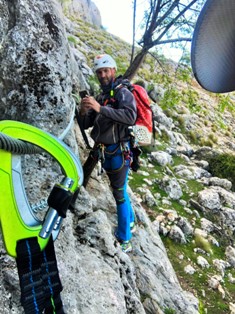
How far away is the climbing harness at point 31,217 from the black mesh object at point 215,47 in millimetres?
1014

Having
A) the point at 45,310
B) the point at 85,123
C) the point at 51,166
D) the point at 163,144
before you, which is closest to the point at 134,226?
the point at 85,123

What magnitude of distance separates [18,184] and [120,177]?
11.5ft

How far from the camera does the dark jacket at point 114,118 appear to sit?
4758 millimetres

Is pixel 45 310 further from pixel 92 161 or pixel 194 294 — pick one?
pixel 194 294

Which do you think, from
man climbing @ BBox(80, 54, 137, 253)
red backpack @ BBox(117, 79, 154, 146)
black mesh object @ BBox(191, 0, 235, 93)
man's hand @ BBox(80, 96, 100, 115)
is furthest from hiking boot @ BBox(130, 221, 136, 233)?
black mesh object @ BBox(191, 0, 235, 93)

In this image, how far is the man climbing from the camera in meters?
4.79

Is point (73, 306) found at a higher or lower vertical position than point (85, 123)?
lower

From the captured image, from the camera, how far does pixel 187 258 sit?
369 inches

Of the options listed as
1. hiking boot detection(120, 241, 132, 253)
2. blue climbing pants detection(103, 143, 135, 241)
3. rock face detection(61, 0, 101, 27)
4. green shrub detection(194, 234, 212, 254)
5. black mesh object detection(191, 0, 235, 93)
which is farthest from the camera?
rock face detection(61, 0, 101, 27)

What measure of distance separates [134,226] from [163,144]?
10735 mm

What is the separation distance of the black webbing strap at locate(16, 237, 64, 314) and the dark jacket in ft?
9.53

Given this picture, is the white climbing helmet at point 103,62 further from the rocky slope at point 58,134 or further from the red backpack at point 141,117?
the rocky slope at point 58,134

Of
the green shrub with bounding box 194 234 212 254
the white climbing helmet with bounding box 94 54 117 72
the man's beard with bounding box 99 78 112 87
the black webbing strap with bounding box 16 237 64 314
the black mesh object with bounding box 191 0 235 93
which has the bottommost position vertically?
the green shrub with bounding box 194 234 212 254

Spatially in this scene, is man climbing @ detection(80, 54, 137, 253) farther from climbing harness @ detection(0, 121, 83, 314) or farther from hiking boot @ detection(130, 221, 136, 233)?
climbing harness @ detection(0, 121, 83, 314)
